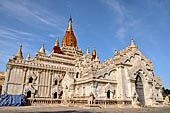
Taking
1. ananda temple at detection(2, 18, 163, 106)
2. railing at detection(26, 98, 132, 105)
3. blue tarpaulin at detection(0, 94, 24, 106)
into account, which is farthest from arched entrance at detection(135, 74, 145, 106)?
blue tarpaulin at detection(0, 94, 24, 106)

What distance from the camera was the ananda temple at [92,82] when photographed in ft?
71.8

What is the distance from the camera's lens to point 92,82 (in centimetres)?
2130

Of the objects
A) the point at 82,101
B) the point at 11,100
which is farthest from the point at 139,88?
the point at 11,100

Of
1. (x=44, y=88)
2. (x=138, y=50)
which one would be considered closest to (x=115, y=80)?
(x=138, y=50)

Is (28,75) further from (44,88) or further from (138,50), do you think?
(138,50)

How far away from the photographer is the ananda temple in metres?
21.9

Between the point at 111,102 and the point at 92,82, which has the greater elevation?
the point at 92,82

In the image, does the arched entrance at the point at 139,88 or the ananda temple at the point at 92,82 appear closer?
the ananda temple at the point at 92,82

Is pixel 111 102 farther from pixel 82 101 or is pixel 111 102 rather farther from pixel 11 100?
pixel 11 100

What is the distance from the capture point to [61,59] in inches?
1473

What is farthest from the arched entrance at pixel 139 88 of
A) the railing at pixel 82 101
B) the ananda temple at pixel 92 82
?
the railing at pixel 82 101

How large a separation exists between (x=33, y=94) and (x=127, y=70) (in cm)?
1887

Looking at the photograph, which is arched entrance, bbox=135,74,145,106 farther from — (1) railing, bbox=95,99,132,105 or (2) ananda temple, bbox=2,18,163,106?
(1) railing, bbox=95,99,132,105

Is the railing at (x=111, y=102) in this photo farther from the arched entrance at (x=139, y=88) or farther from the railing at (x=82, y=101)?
the arched entrance at (x=139, y=88)
